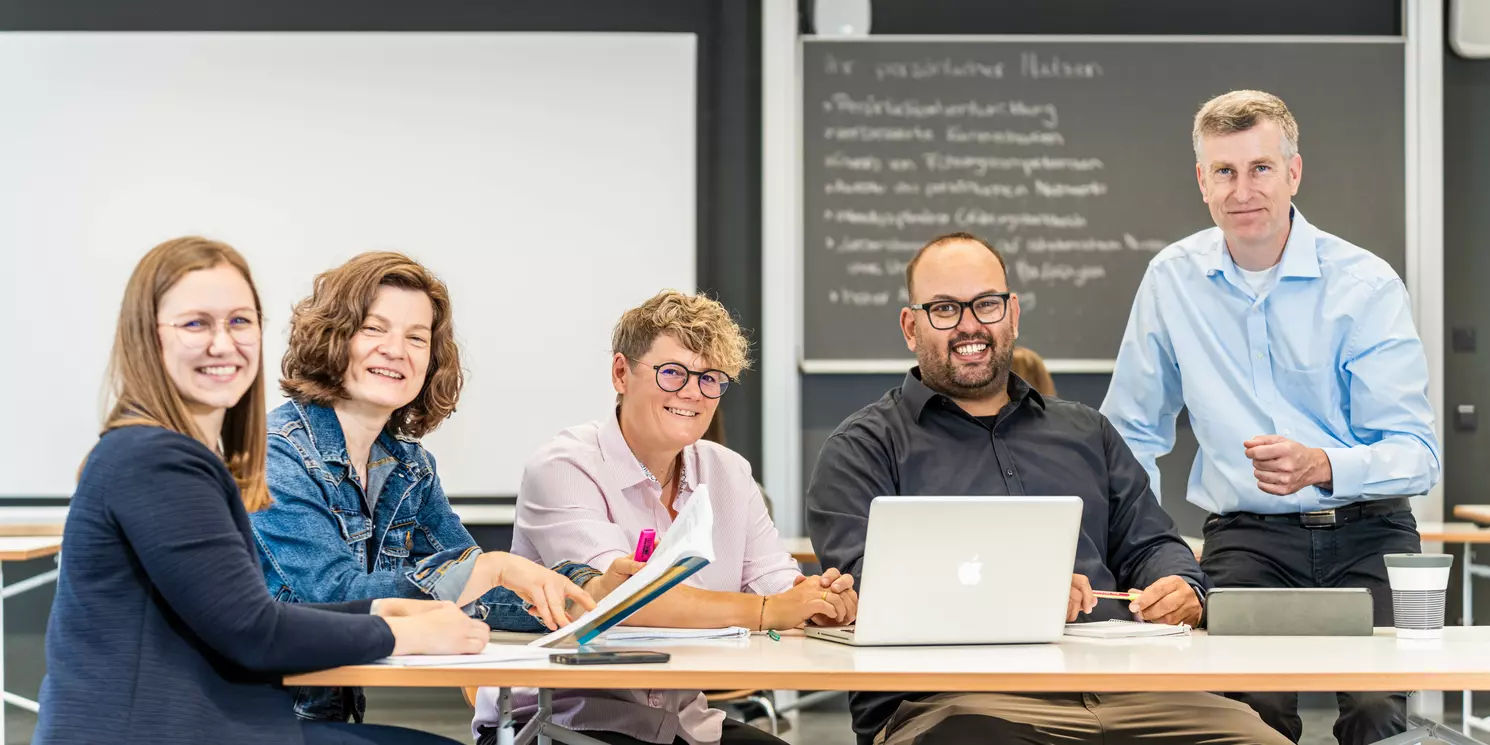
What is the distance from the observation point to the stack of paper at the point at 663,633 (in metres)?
2.10

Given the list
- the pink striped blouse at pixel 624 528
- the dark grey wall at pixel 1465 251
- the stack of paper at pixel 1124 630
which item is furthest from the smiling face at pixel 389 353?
the dark grey wall at pixel 1465 251

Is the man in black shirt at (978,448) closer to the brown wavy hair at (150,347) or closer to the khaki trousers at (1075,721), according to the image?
the khaki trousers at (1075,721)

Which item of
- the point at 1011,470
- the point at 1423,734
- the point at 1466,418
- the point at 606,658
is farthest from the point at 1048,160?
the point at 606,658

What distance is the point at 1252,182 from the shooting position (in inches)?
114

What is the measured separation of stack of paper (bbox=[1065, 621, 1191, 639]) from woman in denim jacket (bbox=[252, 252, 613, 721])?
773mm

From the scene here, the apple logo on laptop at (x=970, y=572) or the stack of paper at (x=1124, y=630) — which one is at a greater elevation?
the apple logo on laptop at (x=970, y=572)

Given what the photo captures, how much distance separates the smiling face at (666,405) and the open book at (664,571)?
0.54m

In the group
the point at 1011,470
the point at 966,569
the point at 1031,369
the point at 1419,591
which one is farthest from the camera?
the point at 1031,369

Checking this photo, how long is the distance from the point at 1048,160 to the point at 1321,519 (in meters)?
2.20

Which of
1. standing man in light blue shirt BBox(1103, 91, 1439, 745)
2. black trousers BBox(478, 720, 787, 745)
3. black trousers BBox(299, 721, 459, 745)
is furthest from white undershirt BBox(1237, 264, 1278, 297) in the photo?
black trousers BBox(299, 721, 459, 745)

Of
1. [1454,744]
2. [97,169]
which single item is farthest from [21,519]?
[1454,744]

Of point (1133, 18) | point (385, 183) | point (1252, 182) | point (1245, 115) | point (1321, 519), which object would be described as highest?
point (1133, 18)

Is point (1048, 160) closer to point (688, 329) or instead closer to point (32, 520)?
point (688, 329)

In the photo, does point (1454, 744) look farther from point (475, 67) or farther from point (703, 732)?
point (475, 67)
